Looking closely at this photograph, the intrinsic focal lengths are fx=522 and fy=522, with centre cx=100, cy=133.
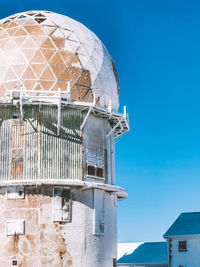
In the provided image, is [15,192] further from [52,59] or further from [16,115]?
[52,59]

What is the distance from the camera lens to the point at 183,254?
138ft

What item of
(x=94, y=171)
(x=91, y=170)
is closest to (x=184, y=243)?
(x=94, y=171)

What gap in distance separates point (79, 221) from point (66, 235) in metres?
1.05

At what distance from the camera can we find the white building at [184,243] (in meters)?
41.7

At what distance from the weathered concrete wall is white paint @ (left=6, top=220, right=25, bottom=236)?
182mm

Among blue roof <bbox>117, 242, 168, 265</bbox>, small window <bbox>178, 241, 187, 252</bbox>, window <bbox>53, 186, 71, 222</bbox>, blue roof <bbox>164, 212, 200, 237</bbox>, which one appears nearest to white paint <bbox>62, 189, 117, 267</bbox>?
window <bbox>53, 186, 71, 222</bbox>

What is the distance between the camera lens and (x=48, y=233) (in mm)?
26906

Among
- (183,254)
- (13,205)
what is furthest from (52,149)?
(183,254)

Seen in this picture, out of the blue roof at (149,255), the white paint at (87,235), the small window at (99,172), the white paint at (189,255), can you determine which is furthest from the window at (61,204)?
the blue roof at (149,255)

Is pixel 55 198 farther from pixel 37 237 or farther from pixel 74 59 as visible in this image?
pixel 74 59

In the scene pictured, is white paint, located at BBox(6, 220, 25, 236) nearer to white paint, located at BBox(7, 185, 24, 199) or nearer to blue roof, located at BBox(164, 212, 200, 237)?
white paint, located at BBox(7, 185, 24, 199)

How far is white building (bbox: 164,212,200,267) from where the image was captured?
41.7m

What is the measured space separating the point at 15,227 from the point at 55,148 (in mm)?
4660

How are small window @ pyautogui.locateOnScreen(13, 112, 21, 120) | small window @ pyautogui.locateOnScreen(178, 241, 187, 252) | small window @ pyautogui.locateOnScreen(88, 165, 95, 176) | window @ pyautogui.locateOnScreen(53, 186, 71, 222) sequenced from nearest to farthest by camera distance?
1. window @ pyautogui.locateOnScreen(53, 186, 71, 222)
2. small window @ pyautogui.locateOnScreen(13, 112, 21, 120)
3. small window @ pyautogui.locateOnScreen(88, 165, 95, 176)
4. small window @ pyautogui.locateOnScreen(178, 241, 187, 252)
